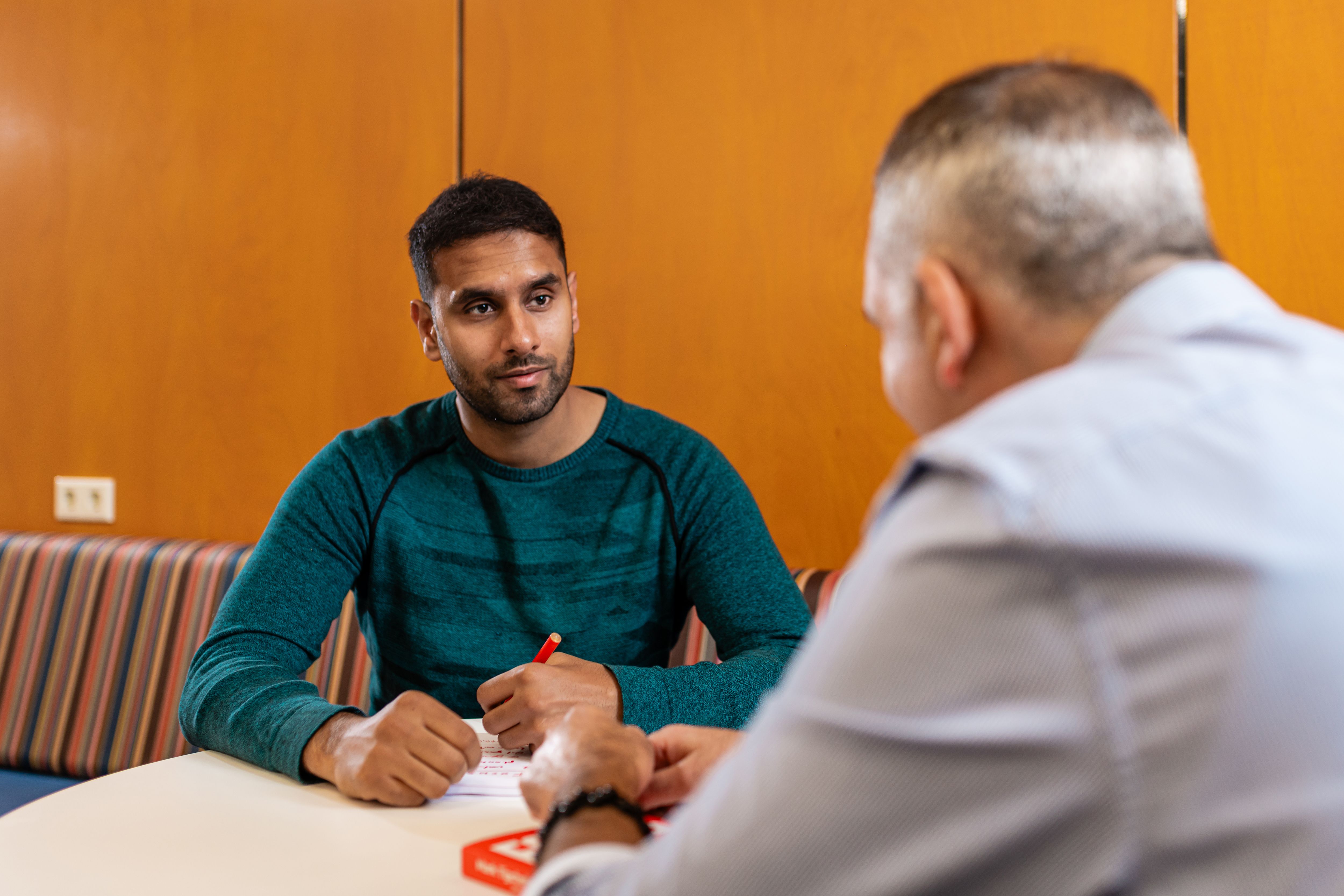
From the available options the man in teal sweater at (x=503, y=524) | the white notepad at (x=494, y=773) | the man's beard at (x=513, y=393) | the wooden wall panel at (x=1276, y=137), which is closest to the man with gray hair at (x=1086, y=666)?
the white notepad at (x=494, y=773)

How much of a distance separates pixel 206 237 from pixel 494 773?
198 cm

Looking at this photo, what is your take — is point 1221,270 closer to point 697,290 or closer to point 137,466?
point 697,290

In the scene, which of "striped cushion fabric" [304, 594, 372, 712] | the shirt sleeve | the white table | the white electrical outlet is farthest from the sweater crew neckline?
the white electrical outlet

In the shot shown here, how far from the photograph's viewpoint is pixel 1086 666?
17.6 inches

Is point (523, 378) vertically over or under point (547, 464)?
over

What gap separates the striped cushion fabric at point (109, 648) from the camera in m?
2.21

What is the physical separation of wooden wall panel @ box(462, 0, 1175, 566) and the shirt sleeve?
1687 mm

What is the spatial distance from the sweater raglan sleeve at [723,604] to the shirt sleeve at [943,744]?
0.74m

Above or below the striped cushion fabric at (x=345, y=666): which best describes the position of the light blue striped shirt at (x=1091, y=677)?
above

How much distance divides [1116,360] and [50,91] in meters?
2.93

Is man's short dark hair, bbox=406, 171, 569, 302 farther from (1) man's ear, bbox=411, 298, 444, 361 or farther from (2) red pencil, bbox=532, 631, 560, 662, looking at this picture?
(2) red pencil, bbox=532, 631, 560, 662

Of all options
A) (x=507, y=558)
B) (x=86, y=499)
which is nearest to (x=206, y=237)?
(x=86, y=499)

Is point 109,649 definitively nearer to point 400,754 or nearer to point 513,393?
point 513,393

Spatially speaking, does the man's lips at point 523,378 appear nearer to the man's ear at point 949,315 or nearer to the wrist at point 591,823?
the wrist at point 591,823
